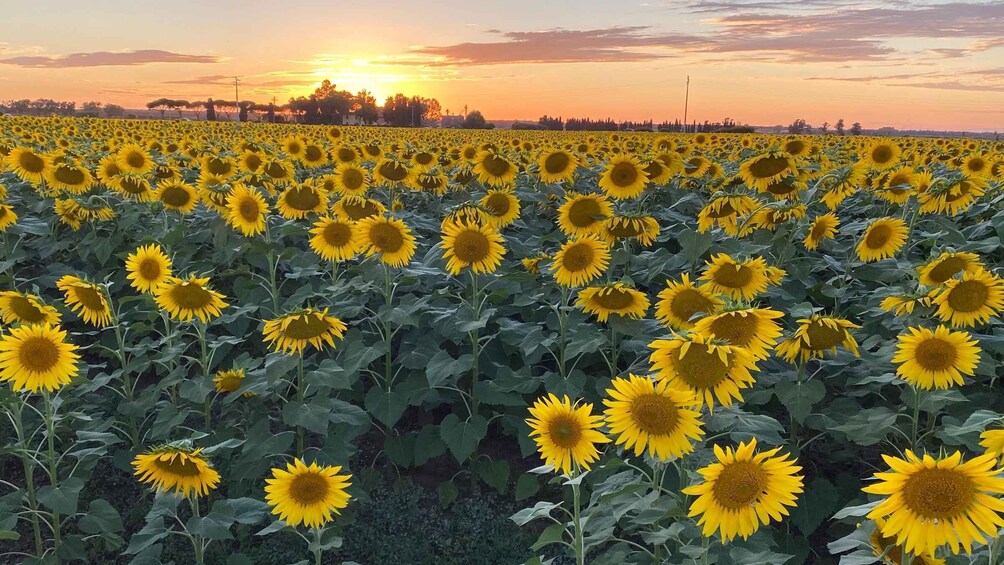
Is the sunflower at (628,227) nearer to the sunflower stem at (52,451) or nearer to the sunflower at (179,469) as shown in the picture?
the sunflower at (179,469)

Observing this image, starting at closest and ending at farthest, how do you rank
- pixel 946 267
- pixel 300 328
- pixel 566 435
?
pixel 566 435 < pixel 300 328 < pixel 946 267

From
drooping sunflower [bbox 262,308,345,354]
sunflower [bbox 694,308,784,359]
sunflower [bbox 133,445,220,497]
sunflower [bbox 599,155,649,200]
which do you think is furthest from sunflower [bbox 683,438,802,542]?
sunflower [bbox 599,155,649,200]

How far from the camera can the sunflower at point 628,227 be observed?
4516 mm

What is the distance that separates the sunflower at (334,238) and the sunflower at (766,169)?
3.56m

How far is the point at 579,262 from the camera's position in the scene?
164 inches

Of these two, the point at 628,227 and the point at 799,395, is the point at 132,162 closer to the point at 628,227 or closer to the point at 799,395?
the point at 628,227

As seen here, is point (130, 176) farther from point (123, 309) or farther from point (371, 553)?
point (371, 553)

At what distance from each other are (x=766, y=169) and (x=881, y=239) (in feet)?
4.28

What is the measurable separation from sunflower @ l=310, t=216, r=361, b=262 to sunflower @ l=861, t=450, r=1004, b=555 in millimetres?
3745

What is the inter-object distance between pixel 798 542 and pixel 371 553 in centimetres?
247

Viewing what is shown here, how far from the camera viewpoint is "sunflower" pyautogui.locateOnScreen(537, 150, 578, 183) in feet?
23.9

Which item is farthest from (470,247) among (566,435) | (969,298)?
(969,298)

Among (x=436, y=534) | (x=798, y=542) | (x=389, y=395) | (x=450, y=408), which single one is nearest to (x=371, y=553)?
(x=436, y=534)

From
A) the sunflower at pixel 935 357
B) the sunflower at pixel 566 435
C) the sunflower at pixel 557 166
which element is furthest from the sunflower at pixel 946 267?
the sunflower at pixel 557 166
